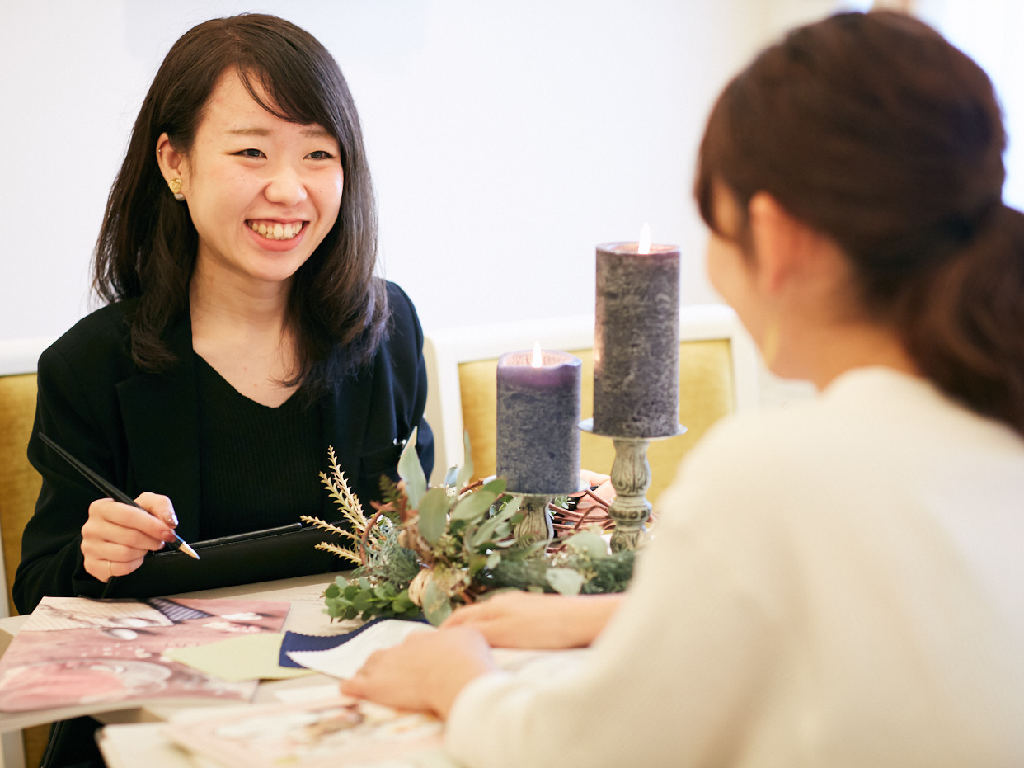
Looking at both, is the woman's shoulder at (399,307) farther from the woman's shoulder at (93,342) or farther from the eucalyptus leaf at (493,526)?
the eucalyptus leaf at (493,526)

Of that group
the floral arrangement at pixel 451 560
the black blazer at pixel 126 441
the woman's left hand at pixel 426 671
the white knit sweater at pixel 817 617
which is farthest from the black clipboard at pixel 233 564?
the white knit sweater at pixel 817 617

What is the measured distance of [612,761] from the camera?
68 centimetres

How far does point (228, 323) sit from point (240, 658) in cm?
72

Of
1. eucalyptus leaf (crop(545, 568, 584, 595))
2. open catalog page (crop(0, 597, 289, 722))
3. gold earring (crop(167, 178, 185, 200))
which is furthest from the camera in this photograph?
gold earring (crop(167, 178, 185, 200))

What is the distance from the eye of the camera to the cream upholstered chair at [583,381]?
202 centimetres

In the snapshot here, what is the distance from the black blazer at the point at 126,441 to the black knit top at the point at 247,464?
0.04m

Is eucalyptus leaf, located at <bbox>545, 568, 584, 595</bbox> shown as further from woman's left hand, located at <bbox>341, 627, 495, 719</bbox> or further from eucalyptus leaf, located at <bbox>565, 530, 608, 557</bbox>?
woman's left hand, located at <bbox>341, 627, 495, 719</bbox>

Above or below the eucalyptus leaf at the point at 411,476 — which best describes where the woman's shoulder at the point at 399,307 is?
above

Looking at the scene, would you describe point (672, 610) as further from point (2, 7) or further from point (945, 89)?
point (2, 7)

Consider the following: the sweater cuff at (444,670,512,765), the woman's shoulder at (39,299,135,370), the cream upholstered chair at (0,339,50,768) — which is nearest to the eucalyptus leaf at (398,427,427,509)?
the sweater cuff at (444,670,512,765)

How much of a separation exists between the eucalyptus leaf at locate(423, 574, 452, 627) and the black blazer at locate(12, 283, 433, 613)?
1.01 feet

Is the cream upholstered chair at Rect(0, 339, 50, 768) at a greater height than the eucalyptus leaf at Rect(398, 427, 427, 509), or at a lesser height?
lesser

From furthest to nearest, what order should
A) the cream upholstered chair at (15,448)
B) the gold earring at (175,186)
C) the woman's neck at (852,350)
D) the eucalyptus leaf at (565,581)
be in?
the cream upholstered chair at (15,448), the gold earring at (175,186), the eucalyptus leaf at (565,581), the woman's neck at (852,350)

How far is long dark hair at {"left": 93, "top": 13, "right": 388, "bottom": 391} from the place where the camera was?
153 cm
